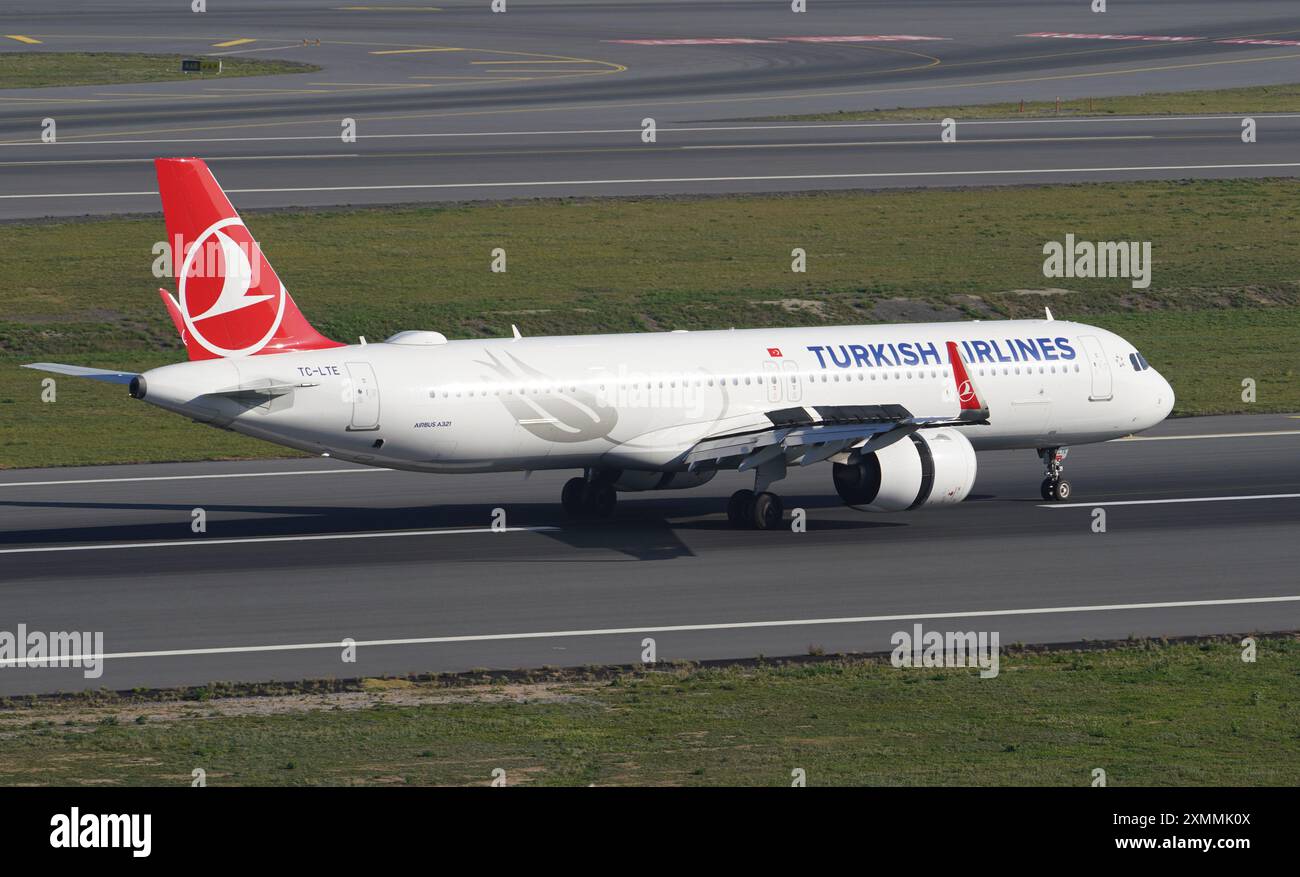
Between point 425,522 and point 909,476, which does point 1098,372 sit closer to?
point 909,476

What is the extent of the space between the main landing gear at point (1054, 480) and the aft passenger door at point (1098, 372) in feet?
5.43

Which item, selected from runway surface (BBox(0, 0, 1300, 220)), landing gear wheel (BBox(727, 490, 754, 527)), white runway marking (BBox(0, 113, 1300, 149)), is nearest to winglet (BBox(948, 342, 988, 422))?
landing gear wheel (BBox(727, 490, 754, 527))

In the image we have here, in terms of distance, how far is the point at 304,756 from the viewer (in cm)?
2723

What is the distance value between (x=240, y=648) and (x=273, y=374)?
8079 mm

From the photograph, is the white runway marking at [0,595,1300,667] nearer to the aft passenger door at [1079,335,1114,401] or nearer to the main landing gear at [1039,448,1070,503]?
the main landing gear at [1039,448,1070,503]

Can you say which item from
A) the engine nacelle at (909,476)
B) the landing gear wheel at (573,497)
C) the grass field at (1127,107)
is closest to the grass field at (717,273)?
the grass field at (1127,107)

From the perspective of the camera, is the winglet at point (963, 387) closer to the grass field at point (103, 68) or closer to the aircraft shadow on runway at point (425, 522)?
the aircraft shadow on runway at point (425, 522)

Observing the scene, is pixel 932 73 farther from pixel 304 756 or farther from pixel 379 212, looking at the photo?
pixel 304 756

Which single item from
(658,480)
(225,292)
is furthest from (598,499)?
(225,292)

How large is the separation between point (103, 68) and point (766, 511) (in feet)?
255

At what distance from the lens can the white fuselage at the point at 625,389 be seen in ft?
135

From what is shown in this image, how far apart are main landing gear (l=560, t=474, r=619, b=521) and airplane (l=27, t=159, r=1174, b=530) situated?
0.16 feet

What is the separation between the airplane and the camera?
40.9m
